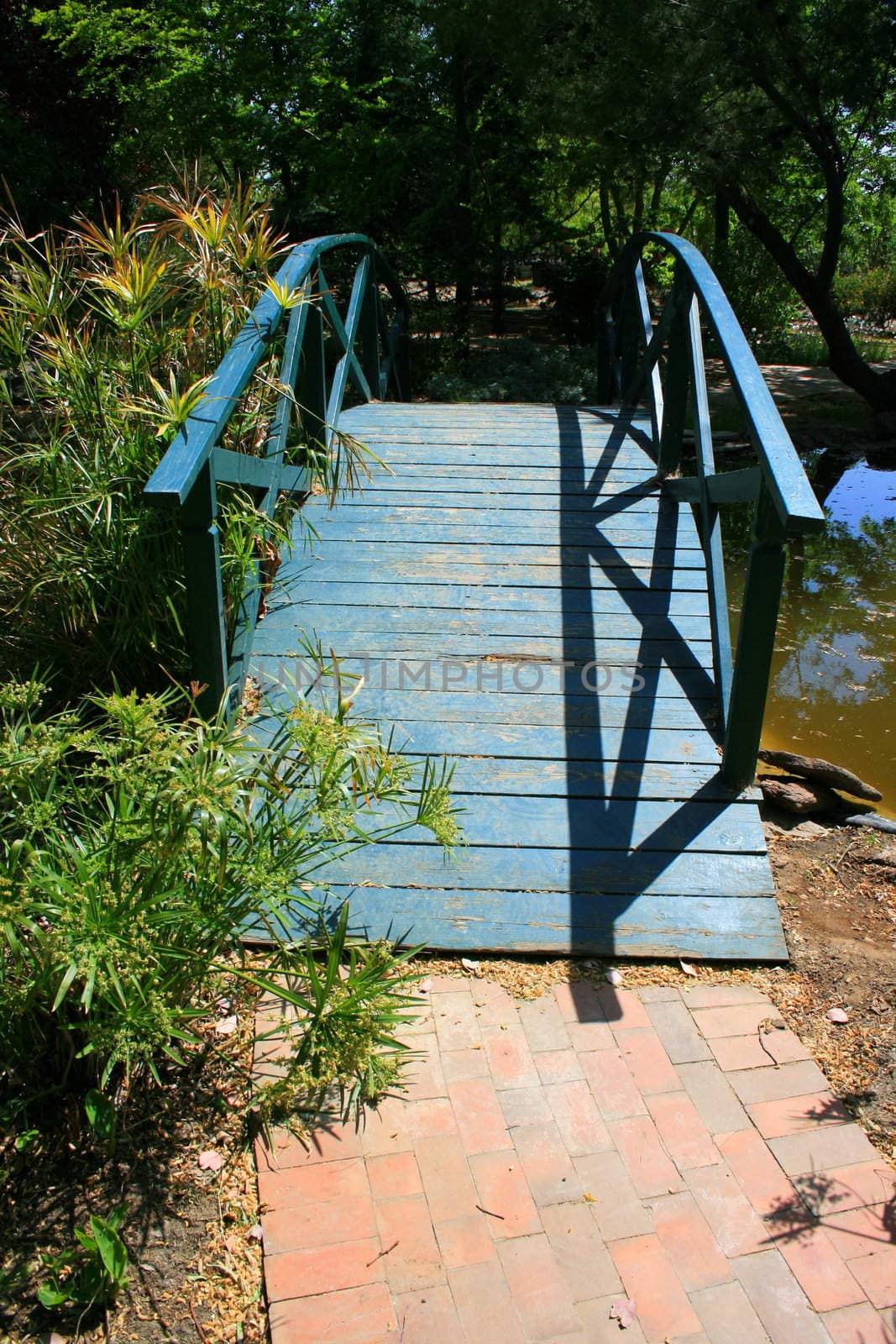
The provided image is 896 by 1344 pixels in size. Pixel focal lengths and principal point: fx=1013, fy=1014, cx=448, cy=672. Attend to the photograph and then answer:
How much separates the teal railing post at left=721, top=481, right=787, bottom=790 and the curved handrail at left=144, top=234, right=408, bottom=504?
155cm

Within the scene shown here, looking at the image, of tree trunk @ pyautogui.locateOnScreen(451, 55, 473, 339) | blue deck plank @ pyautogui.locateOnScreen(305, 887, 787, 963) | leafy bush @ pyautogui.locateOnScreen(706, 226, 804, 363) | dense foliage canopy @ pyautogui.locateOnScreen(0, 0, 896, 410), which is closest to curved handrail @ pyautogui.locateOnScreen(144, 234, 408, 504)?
blue deck plank @ pyautogui.locateOnScreen(305, 887, 787, 963)

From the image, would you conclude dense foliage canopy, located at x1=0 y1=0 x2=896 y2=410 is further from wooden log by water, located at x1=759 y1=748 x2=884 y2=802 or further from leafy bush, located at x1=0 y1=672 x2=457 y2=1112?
leafy bush, located at x1=0 y1=672 x2=457 y2=1112

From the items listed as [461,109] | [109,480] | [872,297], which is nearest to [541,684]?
[109,480]

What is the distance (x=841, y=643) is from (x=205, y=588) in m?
4.31

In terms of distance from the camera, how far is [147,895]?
191 cm

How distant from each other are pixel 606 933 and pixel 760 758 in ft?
5.26

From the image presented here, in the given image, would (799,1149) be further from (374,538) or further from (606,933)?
(374,538)

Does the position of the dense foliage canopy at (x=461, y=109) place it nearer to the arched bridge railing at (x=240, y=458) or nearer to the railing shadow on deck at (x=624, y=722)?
the arched bridge railing at (x=240, y=458)

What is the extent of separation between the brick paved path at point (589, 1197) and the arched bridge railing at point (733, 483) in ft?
3.19

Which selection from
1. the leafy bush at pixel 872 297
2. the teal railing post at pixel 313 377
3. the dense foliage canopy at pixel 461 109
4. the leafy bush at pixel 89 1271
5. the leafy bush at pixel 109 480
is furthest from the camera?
the leafy bush at pixel 872 297

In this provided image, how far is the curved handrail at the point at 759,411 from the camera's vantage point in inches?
101

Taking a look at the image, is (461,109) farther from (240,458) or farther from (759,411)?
(759,411)

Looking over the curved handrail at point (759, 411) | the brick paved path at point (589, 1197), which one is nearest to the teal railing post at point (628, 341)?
the curved handrail at point (759, 411)

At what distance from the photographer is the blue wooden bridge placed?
271 cm
